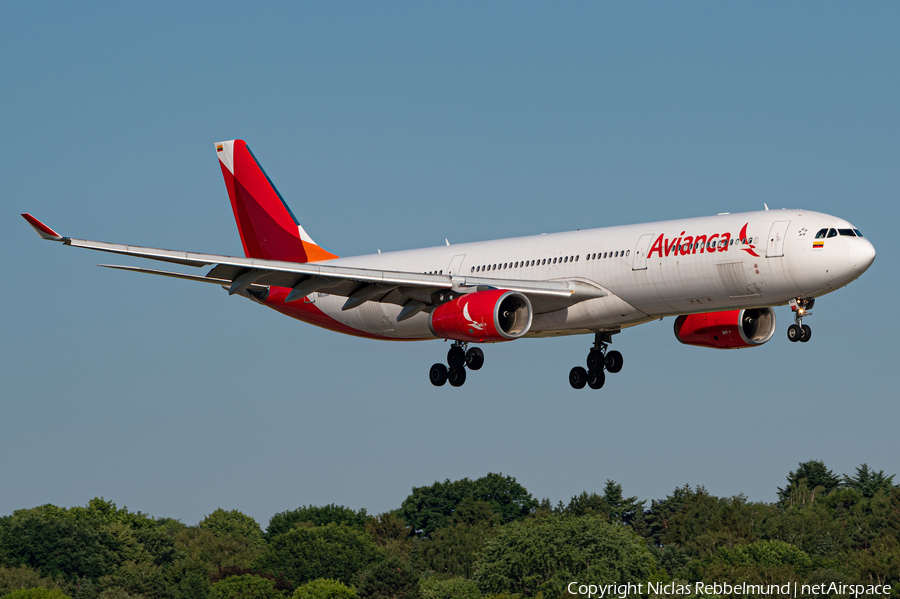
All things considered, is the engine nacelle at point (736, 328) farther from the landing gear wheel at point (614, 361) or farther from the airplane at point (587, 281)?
the landing gear wheel at point (614, 361)

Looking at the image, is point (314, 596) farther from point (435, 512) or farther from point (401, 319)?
point (401, 319)

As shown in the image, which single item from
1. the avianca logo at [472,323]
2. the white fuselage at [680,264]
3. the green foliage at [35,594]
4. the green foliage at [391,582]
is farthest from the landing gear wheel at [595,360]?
the green foliage at [391,582]

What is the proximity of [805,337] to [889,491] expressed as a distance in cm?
15069

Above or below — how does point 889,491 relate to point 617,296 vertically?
above

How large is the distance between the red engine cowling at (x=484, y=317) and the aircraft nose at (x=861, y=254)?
37.5ft

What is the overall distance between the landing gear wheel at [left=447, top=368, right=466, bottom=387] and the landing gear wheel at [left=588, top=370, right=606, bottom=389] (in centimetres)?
531

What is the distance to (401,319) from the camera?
50.7 metres

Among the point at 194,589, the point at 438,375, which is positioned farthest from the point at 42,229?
the point at 194,589

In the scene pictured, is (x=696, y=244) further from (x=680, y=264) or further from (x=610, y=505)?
(x=610, y=505)

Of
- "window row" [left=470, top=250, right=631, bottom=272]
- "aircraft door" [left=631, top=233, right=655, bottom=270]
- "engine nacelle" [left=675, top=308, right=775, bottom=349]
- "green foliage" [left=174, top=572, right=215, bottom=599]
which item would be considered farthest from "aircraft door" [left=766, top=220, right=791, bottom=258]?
"green foliage" [left=174, top=572, right=215, bottom=599]

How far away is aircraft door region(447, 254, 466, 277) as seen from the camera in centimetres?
5212

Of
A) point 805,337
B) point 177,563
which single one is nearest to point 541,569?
point 177,563

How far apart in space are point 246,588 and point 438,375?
8793 centimetres

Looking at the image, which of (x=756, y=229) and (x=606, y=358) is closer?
(x=756, y=229)
